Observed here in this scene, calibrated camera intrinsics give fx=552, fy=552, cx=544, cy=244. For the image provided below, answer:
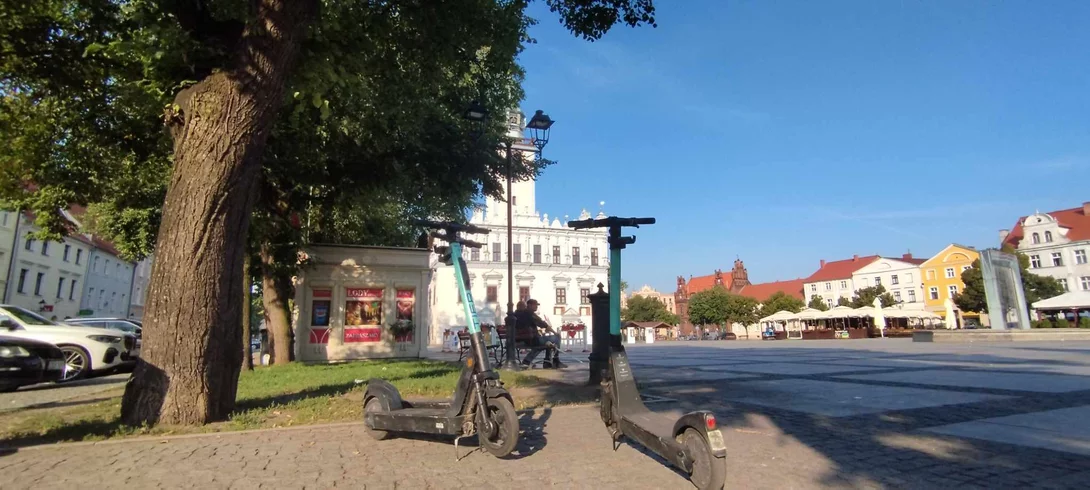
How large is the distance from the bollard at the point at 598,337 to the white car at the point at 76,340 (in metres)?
10.7

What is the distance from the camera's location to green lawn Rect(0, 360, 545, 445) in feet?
17.5

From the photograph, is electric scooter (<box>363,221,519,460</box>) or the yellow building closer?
electric scooter (<box>363,221,519,460</box>)

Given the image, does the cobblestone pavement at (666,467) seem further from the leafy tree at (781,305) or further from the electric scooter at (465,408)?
the leafy tree at (781,305)

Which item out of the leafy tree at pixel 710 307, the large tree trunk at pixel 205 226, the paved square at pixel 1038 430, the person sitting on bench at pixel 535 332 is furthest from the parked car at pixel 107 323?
the leafy tree at pixel 710 307

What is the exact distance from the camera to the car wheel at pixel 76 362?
37.9ft

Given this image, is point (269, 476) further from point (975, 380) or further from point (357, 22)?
point (975, 380)

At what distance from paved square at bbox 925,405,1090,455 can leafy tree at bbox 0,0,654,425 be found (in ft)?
22.2

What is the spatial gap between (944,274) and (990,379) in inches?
3174

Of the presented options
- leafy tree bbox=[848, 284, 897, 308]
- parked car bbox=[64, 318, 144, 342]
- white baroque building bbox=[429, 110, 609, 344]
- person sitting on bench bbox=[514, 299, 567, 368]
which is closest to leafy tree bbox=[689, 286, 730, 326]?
leafy tree bbox=[848, 284, 897, 308]

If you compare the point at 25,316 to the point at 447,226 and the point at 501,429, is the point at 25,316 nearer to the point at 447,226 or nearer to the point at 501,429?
the point at 447,226

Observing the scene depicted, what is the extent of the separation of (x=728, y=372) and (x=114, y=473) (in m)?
9.88

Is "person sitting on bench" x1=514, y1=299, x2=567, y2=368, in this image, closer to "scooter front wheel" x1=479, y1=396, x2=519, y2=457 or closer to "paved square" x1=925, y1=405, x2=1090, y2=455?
"scooter front wheel" x1=479, y1=396, x2=519, y2=457

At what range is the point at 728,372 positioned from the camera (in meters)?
11.1

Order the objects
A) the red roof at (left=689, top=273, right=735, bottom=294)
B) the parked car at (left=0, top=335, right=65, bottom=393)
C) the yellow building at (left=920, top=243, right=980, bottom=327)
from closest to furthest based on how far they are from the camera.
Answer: the parked car at (left=0, top=335, right=65, bottom=393)
the yellow building at (left=920, top=243, right=980, bottom=327)
the red roof at (left=689, top=273, right=735, bottom=294)
